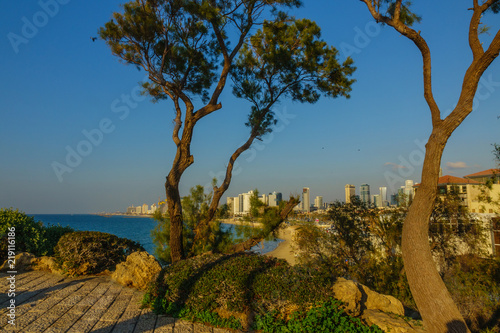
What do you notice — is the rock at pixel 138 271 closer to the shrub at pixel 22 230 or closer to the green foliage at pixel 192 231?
the green foliage at pixel 192 231

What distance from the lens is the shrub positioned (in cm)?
823

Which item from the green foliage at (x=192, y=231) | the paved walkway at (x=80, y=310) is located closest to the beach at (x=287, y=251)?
the green foliage at (x=192, y=231)

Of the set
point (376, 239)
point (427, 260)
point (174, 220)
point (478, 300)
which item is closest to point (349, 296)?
point (427, 260)

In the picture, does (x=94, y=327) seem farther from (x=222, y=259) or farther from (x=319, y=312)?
(x=319, y=312)

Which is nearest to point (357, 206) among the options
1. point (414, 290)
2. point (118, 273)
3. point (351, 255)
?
point (351, 255)

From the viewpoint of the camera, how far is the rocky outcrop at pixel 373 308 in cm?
427

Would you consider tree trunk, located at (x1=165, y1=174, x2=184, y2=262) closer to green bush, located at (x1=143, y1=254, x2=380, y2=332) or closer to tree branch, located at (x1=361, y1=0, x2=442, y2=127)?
green bush, located at (x1=143, y1=254, x2=380, y2=332)

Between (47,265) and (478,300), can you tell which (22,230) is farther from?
(478,300)

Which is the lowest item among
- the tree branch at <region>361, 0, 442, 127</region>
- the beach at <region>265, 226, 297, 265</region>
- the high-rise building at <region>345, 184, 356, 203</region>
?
the beach at <region>265, 226, 297, 265</region>

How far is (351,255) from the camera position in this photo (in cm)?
955

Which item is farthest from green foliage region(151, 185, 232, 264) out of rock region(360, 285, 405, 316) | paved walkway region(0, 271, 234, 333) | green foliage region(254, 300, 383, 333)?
rock region(360, 285, 405, 316)

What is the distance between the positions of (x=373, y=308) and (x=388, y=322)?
0.70 metres

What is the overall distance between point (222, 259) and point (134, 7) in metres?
6.29

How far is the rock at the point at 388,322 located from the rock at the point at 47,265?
636 centimetres
